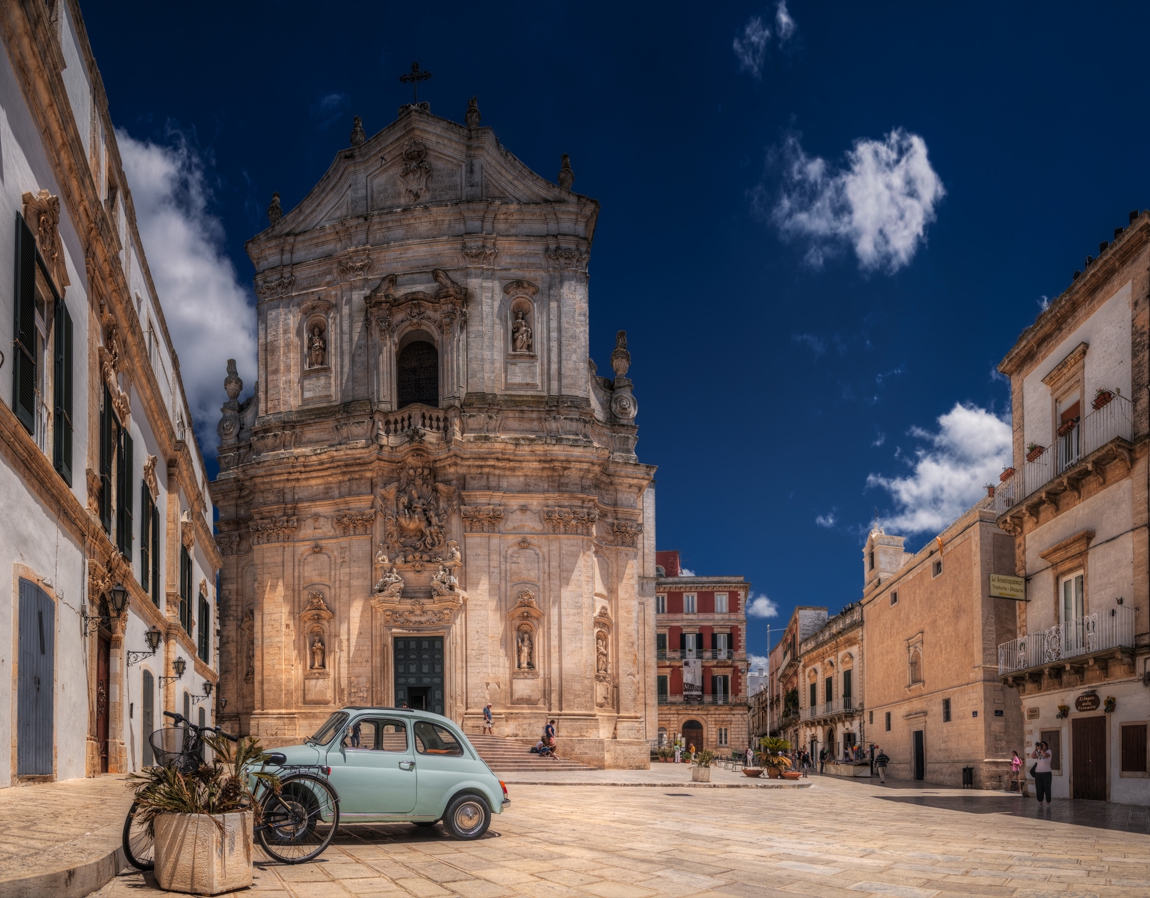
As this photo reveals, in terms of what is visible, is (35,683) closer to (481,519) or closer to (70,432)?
(70,432)

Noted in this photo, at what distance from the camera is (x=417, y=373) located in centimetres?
3641

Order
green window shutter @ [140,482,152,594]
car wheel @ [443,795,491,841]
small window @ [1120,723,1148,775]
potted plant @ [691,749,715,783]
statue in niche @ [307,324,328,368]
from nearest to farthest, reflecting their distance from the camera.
Result: car wheel @ [443,795,491,841], green window shutter @ [140,482,152,594], small window @ [1120,723,1148,775], potted plant @ [691,749,715,783], statue in niche @ [307,324,328,368]

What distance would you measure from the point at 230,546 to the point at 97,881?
1217 inches

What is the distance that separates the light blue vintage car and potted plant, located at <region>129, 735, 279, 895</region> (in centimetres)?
282

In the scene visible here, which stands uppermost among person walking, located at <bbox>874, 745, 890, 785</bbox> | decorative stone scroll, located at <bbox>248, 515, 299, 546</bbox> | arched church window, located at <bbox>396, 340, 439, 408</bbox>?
arched church window, located at <bbox>396, 340, 439, 408</bbox>

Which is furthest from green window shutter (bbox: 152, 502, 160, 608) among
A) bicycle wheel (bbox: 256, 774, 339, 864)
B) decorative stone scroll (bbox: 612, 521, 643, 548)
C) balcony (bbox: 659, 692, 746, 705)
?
balcony (bbox: 659, 692, 746, 705)

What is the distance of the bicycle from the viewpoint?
908 cm

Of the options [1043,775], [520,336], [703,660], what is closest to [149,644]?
[1043,775]

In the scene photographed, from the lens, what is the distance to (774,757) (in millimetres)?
30031

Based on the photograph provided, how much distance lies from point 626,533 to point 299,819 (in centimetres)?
2651

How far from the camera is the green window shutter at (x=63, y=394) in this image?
11336 mm

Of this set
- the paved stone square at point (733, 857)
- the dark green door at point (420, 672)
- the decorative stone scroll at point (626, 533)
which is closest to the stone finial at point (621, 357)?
the decorative stone scroll at point (626, 533)

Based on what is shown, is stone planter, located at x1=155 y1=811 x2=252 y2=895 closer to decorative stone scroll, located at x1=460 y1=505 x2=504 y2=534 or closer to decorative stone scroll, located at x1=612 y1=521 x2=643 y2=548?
decorative stone scroll, located at x1=460 y1=505 x2=504 y2=534

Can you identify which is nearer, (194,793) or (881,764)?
(194,793)
